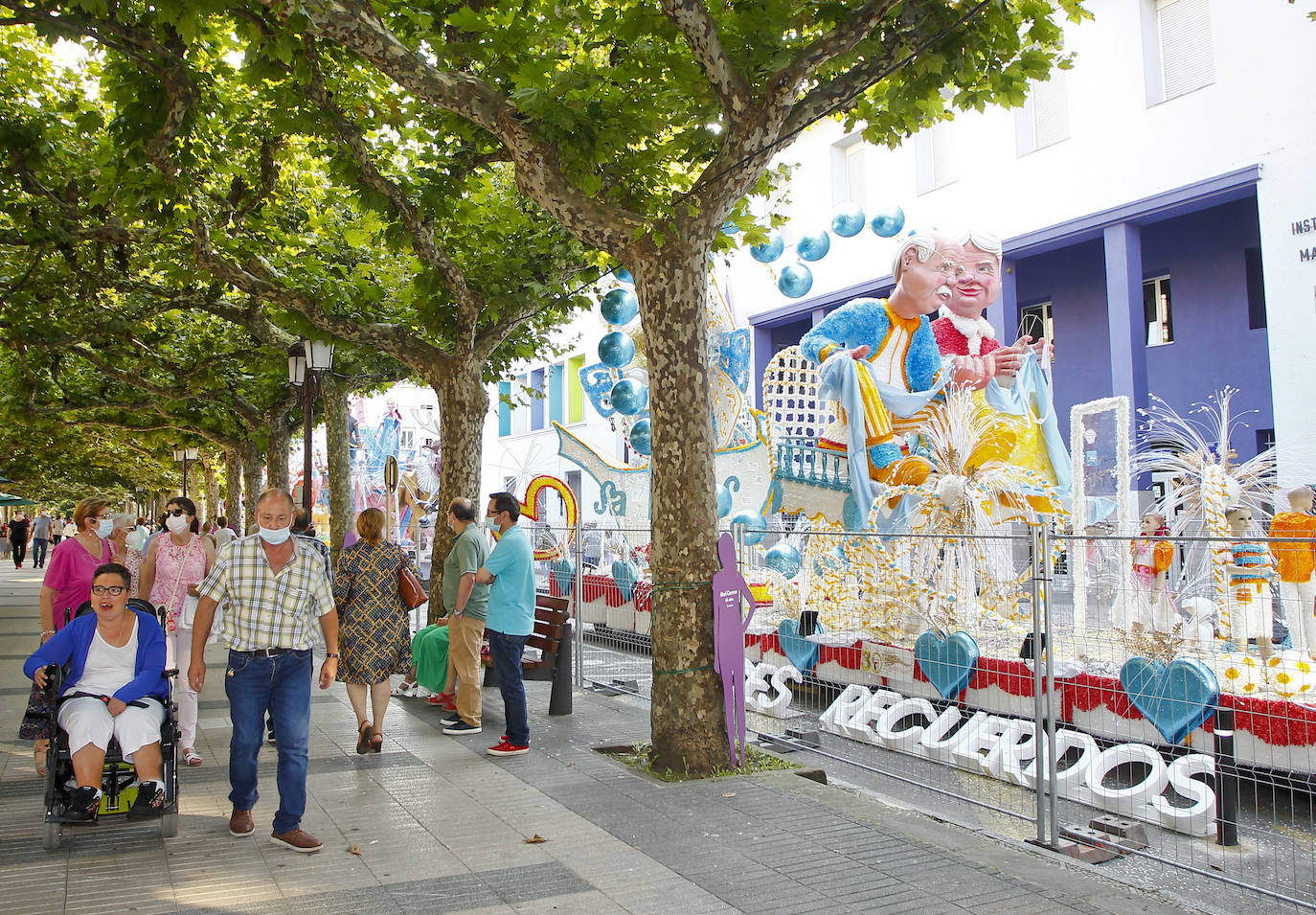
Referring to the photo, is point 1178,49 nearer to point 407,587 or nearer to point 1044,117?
point 1044,117

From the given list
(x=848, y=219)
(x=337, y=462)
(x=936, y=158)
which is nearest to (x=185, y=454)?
(x=337, y=462)

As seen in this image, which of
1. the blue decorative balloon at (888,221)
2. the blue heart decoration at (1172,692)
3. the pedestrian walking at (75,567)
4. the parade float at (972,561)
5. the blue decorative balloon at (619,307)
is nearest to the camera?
the blue heart decoration at (1172,692)

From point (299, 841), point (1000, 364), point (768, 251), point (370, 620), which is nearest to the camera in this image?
point (299, 841)

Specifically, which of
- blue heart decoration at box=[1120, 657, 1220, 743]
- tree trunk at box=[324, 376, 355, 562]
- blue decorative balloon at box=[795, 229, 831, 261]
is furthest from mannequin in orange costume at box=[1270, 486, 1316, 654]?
tree trunk at box=[324, 376, 355, 562]

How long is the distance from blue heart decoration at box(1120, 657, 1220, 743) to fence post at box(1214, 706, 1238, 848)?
0.41 ft

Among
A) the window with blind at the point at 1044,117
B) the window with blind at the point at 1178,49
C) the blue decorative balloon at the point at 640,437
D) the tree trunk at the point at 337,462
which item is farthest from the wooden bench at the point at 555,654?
the window with blind at the point at 1044,117

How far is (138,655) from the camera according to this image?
225 inches

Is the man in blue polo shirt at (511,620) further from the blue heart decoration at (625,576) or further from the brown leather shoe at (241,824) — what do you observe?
the blue heart decoration at (625,576)

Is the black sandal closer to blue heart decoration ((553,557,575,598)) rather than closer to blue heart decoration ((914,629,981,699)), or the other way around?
blue heart decoration ((914,629,981,699))

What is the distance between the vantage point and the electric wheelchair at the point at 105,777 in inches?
213

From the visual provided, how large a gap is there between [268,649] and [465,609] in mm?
3211

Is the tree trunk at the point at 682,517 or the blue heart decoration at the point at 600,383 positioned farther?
the blue heart decoration at the point at 600,383

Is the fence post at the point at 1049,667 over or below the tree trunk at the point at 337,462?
below

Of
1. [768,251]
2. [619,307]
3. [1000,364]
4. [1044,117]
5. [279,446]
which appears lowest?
[1000,364]
